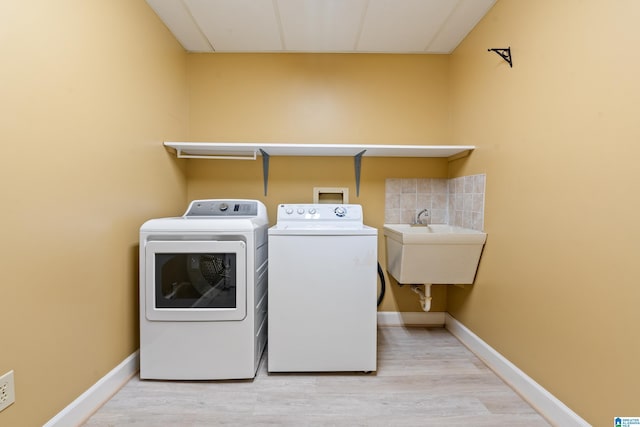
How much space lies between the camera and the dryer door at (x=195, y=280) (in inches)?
62.0

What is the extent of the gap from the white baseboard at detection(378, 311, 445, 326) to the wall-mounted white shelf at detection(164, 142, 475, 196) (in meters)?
1.05

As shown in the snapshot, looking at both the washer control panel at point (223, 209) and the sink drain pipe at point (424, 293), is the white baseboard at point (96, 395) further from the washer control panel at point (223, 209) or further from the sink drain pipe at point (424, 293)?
the sink drain pipe at point (424, 293)

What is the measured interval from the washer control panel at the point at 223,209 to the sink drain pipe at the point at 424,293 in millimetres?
1347

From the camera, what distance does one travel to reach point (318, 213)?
2.11 m

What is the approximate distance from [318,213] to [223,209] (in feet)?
2.19

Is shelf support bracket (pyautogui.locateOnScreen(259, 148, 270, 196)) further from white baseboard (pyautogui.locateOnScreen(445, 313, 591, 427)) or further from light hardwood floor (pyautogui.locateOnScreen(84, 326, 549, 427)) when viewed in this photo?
white baseboard (pyautogui.locateOnScreen(445, 313, 591, 427))

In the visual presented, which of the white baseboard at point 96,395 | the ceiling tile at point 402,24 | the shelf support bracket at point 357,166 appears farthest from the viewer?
the shelf support bracket at point 357,166

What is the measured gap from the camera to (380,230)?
7.93ft

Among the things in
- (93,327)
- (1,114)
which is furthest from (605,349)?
(1,114)

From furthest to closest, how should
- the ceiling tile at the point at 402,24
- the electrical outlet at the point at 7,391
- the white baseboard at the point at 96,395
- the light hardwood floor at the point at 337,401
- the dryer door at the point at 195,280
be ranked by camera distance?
1. the ceiling tile at the point at 402,24
2. the dryer door at the point at 195,280
3. the light hardwood floor at the point at 337,401
4. the white baseboard at the point at 96,395
5. the electrical outlet at the point at 7,391

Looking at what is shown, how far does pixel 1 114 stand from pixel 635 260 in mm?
2183

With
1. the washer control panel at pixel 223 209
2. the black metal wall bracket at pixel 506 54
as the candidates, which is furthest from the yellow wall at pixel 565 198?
the washer control panel at pixel 223 209

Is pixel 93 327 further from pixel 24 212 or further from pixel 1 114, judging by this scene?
pixel 1 114

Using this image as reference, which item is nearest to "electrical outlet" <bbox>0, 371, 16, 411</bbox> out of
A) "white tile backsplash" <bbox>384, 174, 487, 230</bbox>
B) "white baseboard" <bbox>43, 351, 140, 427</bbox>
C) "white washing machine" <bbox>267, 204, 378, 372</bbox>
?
"white baseboard" <bbox>43, 351, 140, 427</bbox>
